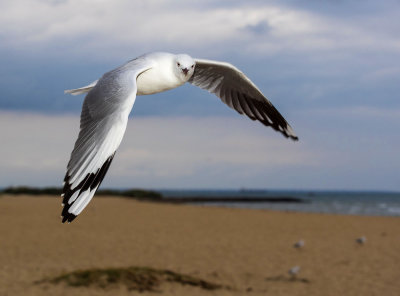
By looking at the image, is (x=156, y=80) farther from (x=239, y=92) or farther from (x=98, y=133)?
(x=239, y=92)

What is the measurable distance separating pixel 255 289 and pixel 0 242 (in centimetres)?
674

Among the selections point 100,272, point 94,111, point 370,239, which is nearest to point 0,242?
point 100,272

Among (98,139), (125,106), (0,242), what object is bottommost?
(0,242)

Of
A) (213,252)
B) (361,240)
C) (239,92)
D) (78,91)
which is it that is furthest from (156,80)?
(361,240)

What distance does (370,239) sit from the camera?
13.7 metres

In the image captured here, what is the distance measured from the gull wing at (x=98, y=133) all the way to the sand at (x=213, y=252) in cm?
506

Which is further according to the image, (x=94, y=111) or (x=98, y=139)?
(x=94, y=111)

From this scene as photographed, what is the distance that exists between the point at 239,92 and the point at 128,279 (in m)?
4.33

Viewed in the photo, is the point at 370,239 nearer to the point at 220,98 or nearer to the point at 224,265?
the point at 224,265

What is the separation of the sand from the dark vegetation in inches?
5.6

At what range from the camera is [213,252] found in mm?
11352

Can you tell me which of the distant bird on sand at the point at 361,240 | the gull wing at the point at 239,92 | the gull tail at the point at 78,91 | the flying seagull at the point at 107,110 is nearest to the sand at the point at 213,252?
the distant bird on sand at the point at 361,240

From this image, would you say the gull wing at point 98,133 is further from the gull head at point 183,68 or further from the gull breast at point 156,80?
the gull head at point 183,68

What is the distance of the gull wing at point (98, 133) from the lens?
2105 mm
